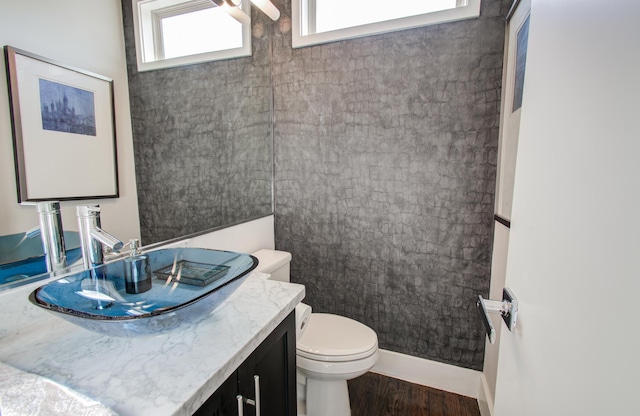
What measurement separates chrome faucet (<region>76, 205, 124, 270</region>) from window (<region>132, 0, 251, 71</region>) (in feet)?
2.04

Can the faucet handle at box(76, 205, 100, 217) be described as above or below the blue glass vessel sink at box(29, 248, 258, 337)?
above

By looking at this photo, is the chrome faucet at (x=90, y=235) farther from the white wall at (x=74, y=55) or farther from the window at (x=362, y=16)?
the window at (x=362, y=16)

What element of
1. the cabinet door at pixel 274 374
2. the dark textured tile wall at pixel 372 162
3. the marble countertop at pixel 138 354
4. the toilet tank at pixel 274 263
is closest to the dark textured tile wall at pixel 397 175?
the dark textured tile wall at pixel 372 162

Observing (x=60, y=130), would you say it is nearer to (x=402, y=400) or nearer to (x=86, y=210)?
(x=86, y=210)

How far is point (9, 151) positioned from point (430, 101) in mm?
1749

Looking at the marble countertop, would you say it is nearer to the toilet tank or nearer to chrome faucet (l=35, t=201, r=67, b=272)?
chrome faucet (l=35, t=201, r=67, b=272)

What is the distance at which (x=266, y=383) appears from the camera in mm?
860

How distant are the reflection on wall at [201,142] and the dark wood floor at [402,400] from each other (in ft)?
4.27

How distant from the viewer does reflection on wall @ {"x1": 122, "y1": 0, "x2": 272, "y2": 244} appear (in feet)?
3.76

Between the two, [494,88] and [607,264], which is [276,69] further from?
[607,264]

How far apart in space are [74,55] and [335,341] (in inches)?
60.2

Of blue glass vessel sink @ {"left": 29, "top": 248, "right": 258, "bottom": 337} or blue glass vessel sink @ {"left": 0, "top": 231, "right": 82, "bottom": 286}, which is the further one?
blue glass vessel sink @ {"left": 0, "top": 231, "right": 82, "bottom": 286}

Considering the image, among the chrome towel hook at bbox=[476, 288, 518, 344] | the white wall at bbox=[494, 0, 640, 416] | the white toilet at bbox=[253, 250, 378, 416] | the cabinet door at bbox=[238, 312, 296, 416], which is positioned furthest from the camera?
the white toilet at bbox=[253, 250, 378, 416]

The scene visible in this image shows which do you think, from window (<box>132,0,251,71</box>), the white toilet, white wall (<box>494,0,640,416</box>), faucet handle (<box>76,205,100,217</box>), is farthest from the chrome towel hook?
window (<box>132,0,251,71</box>)
